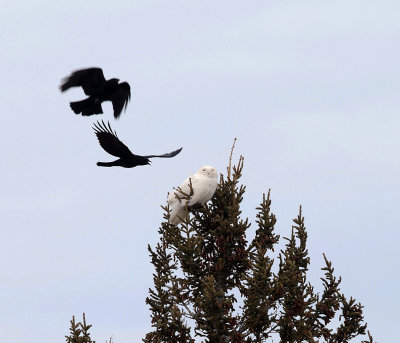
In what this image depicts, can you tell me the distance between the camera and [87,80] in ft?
71.6

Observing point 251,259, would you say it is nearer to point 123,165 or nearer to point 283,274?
point 283,274

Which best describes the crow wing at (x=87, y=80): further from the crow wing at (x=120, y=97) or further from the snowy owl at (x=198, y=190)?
the snowy owl at (x=198, y=190)

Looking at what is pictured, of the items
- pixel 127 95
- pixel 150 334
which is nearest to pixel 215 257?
pixel 150 334

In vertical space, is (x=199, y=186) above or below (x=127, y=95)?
below

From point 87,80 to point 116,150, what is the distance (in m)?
2.87

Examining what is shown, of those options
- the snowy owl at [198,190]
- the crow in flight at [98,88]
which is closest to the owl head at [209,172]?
the snowy owl at [198,190]

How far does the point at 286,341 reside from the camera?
2102 centimetres

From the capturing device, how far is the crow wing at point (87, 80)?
21.6 m

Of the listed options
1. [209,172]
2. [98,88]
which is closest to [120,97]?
[98,88]

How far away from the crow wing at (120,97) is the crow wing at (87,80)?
1.26ft

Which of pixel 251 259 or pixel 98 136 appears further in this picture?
pixel 251 259

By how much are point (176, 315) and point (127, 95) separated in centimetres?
534

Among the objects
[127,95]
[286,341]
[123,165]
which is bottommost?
[286,341]

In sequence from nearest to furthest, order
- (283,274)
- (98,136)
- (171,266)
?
(98,136) < (283,274) < (171,266)
